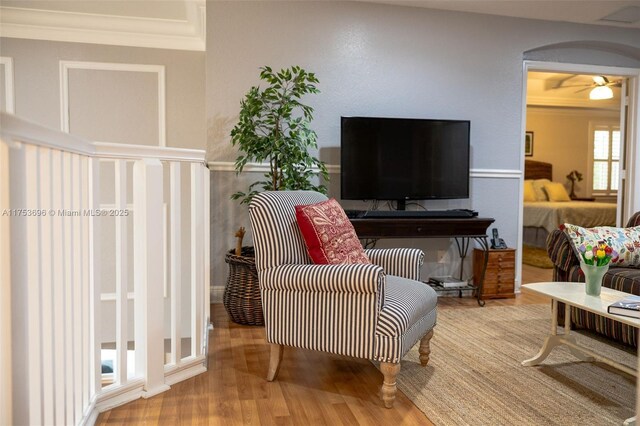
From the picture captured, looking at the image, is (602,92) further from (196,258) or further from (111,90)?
(196,258)

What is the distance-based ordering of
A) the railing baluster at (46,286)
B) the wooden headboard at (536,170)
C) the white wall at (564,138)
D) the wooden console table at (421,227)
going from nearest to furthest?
the railing baluster at (46,286) < the wooden console table at (421,227) < the wooden headboard at (536,170) < the white wall at (564,138)

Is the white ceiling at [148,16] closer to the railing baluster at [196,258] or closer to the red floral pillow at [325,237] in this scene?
the railing baluster at [196,258]

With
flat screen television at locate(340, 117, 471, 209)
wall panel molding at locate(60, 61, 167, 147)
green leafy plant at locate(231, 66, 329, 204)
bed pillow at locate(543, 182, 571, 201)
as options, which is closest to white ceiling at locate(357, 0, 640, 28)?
flat screen television at locate(340, 117, 471, 209)

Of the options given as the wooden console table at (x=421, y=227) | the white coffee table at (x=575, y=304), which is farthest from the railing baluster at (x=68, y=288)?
the wooden console table at (x=421, y=227)

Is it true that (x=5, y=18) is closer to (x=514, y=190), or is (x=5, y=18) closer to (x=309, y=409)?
(x=309, y=409)

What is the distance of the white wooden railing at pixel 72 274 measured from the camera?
117cm

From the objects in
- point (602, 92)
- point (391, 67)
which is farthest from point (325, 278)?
point (602, 92)

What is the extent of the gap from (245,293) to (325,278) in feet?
4.42

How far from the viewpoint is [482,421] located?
203 centimetres

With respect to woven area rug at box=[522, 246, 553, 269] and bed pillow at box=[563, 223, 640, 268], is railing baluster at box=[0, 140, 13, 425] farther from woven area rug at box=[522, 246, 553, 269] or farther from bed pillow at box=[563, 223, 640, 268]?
woven area rug at box=[522, 246, 553, 269]

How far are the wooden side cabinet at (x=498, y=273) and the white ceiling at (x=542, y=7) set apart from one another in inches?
79.4

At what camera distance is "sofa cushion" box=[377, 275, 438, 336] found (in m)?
2.11

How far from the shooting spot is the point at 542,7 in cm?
421

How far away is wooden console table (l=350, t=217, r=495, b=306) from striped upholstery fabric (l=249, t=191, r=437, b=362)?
3.82ft
